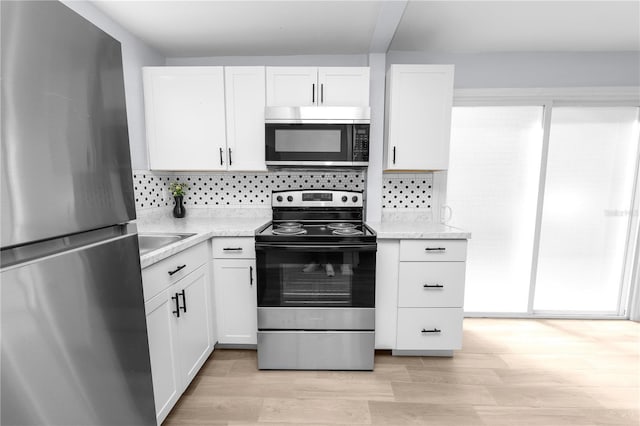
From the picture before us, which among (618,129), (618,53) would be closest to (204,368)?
(618,129)

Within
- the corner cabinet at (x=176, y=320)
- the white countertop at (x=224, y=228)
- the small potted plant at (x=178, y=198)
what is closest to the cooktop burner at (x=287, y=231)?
the white countertop at (x=224, y=228)

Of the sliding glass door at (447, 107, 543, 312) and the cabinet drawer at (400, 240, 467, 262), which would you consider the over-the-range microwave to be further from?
the sliding glass door at (447, 107, 543, 312)

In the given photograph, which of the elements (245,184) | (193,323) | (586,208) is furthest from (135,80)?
(586,208)

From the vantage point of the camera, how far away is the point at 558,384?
1.80 metres

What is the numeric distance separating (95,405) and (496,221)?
114 inches

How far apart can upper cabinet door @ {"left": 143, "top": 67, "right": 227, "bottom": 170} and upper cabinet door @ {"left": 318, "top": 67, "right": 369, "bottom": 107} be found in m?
0.76

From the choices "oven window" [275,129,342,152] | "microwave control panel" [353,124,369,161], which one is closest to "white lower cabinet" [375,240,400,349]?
"microwave control panel" [353,124,369,161]

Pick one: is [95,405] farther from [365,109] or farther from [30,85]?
[365,109]

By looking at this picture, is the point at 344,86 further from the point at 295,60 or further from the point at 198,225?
the point at 198,225

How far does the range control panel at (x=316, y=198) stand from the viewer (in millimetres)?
2332

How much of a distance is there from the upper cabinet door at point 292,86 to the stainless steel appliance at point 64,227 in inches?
54.8

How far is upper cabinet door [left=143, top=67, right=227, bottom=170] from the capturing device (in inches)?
84.7

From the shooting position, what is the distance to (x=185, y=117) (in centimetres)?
219

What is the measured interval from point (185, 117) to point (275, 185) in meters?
0.87
